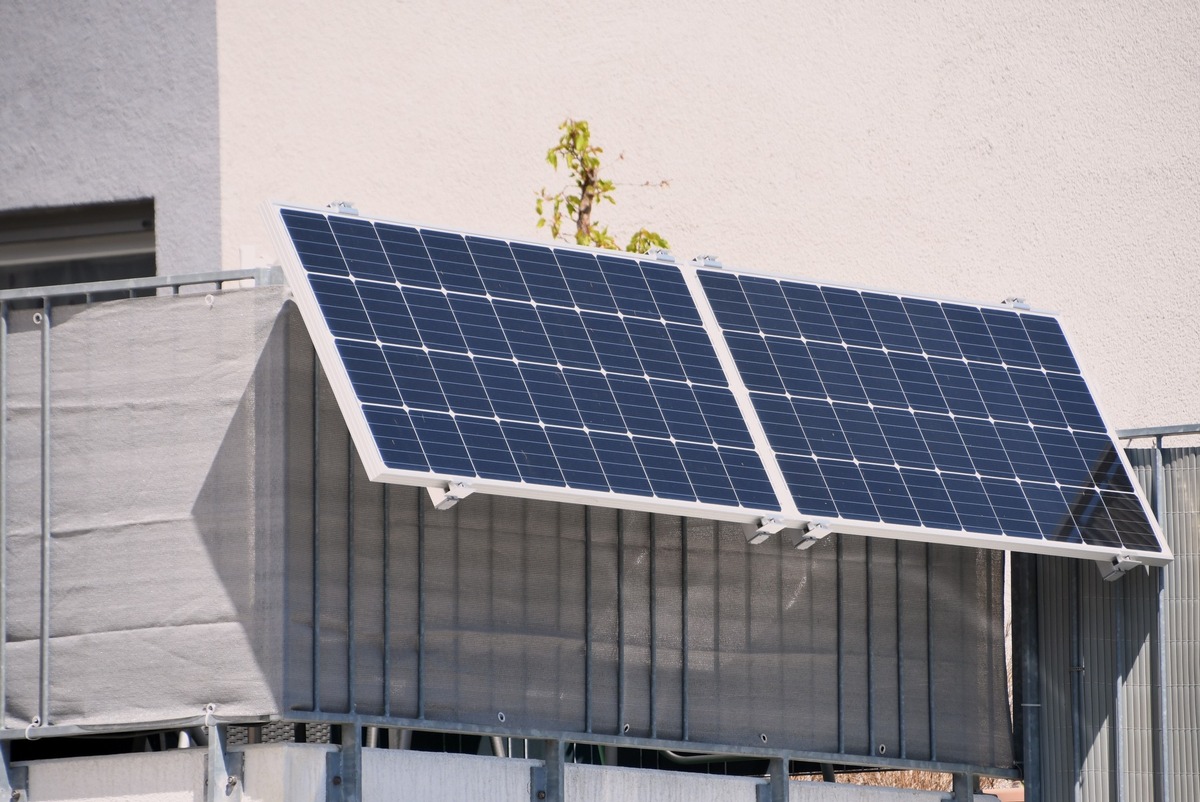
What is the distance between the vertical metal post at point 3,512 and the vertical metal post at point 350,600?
5.84 ft

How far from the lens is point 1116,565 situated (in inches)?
487

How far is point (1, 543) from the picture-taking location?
1055 centimetres

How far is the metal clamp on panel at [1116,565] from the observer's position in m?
12.3

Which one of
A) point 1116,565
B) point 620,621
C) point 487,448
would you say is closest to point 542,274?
point 487,448

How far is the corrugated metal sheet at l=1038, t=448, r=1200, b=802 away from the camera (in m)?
12.6

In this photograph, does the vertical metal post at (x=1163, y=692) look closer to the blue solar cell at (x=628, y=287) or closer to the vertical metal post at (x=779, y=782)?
the vertical metal post at (x=779, y=782)

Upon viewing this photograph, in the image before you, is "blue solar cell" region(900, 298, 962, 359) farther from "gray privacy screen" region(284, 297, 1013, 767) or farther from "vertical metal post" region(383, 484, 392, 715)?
"vertical metal post" region(383, 484, 392, 715)

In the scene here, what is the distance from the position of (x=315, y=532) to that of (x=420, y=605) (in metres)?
0.75

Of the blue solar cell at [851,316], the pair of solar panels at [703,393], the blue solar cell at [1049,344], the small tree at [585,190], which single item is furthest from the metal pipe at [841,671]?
the small tree at [585,190]

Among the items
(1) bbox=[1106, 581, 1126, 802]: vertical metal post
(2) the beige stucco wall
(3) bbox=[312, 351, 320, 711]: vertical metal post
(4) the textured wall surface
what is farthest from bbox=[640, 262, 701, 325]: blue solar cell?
(4) the textured wall surface

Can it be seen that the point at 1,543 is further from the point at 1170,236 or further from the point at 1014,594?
the point at 1170,236

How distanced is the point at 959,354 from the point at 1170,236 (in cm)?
553

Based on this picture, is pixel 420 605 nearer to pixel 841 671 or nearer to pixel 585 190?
pixel 841 671

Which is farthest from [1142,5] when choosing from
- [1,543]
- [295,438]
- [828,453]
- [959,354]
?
[1,543]
